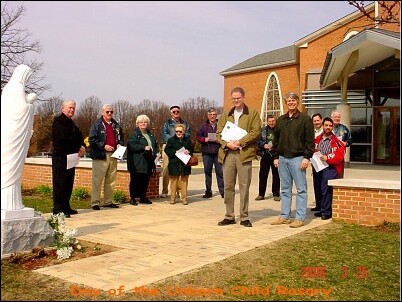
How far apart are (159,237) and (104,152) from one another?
322 centimetres

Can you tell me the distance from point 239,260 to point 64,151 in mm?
4055

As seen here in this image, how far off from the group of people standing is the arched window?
2845 centimetres

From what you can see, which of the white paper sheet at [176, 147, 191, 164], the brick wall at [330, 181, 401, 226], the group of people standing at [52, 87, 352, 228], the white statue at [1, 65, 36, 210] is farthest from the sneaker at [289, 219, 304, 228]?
the white statue at [1, 65, 36, 210]

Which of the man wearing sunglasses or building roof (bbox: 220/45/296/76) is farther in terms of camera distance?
building roof (bbox: 220/45/296/76)

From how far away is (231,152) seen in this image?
742cm

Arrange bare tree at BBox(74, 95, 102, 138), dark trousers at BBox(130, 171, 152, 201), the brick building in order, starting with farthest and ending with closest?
bare tree at BBox(74, 95, 102, 138)
the brick building
dark trousers at BBox(130, 171, 152, 201)

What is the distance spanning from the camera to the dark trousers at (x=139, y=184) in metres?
9.76

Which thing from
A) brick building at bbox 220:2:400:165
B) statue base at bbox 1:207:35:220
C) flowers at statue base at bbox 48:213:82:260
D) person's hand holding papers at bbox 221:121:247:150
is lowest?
flowers at statue base at bbox 48:213:82:260

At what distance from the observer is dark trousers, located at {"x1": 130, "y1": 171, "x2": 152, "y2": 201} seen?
976cm

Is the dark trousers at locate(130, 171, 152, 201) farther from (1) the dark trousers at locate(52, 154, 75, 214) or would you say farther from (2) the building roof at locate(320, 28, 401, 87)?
(2) the building roof at locate(320, 28, 401, 87)

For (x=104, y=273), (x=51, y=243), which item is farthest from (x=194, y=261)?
(x=51, y=243)

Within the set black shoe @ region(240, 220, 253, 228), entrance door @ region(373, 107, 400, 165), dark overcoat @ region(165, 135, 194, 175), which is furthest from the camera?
entrance door @ region(373, 107, 400, 165)

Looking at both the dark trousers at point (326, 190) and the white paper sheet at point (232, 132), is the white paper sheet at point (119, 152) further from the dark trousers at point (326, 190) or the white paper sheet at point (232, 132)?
the dark trousers at point (326, 190)

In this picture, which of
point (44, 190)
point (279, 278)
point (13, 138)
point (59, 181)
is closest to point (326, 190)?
point (279, 278)
